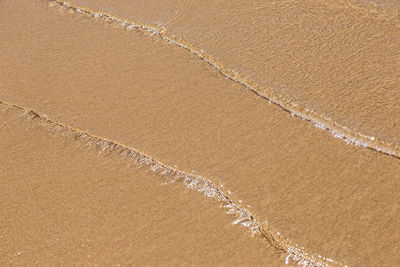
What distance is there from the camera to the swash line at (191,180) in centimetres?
387

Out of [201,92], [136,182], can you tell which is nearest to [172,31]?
[201,92]

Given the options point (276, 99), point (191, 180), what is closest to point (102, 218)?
point (191, 180)

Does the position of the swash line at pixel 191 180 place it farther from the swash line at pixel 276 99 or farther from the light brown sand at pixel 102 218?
the swash line at pixel 276 99

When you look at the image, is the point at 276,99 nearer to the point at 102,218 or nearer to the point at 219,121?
the point at 219,121

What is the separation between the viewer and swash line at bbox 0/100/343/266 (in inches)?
152

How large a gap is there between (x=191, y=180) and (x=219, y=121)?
0.80 m

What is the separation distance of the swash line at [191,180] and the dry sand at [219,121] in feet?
0.15

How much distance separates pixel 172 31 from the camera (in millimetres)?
6102

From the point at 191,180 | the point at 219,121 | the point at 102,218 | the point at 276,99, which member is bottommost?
the point at 102,218

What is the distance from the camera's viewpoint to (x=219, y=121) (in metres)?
4.93

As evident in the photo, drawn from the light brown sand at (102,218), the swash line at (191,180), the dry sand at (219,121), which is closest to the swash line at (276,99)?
the dry sand at (219,121)

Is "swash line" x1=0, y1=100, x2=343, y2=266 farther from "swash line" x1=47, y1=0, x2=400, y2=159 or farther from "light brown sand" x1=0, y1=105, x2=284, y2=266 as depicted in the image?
"swash line" x1=47, y1=0, x2=400, y2=159

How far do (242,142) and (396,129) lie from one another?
5.08 ft

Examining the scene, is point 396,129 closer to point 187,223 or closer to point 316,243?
point 316,243
